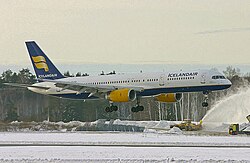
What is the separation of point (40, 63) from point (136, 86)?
58.0ft

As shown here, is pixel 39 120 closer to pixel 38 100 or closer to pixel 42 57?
pixel 38 100

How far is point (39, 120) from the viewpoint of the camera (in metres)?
81.9

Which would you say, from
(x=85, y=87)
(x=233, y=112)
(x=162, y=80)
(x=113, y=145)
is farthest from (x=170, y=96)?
(x=113, y=145)

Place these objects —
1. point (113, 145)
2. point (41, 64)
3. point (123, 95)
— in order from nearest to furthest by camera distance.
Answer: point (113, 145) < point (123, 95) < point (41, 64)

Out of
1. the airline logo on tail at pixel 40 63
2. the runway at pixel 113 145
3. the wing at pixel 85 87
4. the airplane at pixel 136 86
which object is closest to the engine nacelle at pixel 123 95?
the airplane at pixel 136 86

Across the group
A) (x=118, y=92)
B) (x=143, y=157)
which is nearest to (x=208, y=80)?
(x=118, y=92)

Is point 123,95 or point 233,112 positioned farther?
point 233,112

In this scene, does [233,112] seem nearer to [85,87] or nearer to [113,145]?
[85,87]

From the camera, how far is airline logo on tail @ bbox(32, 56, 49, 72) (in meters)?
77.9

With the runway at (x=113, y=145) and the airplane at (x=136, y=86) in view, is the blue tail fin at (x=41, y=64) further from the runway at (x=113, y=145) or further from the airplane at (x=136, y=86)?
the runway at (x=113, y=145)

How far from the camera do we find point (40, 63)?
7862 centimetres

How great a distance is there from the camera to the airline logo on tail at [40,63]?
77938 millimetres

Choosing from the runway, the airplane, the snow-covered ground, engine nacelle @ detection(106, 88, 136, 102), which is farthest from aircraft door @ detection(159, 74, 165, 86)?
the runway

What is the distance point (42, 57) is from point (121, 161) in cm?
4440
